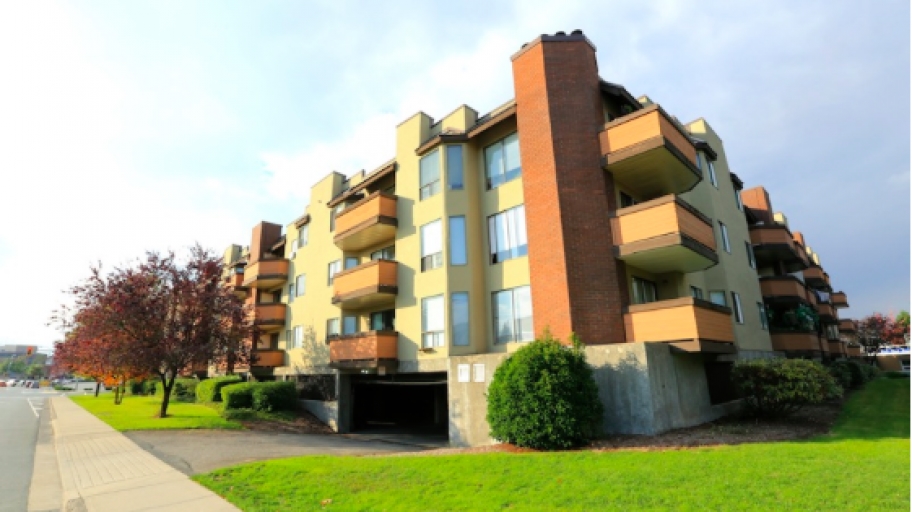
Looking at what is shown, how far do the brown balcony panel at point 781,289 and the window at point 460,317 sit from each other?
1869 centimetres

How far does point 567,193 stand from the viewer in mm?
15656

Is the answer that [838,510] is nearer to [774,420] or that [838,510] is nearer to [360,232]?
[774,420]

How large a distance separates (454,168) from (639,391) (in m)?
11.0

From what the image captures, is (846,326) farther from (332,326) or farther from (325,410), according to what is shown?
(325,410)

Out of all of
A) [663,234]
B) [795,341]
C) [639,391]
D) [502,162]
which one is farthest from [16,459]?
[795,341]

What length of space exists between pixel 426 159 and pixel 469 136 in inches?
94.8

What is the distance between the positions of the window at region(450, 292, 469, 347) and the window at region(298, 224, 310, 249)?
15.6 meters

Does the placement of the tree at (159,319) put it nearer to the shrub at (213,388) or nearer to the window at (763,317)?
the shrub at (213,388)

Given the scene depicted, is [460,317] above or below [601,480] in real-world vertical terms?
above

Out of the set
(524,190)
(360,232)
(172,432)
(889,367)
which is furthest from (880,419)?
(889,367)

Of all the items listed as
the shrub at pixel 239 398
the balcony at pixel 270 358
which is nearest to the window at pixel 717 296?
the shrub at pixel 239 398

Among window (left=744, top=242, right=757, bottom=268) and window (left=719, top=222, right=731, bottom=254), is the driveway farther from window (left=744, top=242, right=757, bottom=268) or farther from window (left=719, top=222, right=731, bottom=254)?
window (left=744, top=242, right=757, bottom=268)

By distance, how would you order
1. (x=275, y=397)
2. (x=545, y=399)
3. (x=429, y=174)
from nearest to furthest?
(x=545, y=399) < (x=429, y=174) < (x=275, y=397)

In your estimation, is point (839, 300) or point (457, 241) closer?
point (457, 241)
